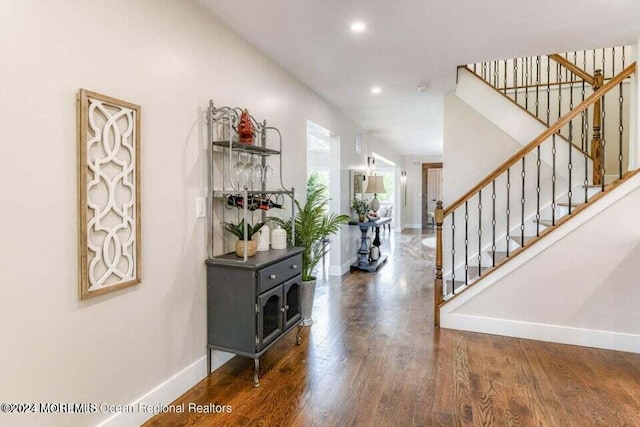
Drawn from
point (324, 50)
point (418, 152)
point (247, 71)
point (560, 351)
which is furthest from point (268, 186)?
point (418, 152)

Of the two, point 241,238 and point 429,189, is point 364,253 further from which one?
point 429,189

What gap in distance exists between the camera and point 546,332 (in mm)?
3076

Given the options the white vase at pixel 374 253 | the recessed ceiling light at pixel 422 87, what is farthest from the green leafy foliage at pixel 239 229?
the white vase at pixel 374 253

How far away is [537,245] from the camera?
3070mm

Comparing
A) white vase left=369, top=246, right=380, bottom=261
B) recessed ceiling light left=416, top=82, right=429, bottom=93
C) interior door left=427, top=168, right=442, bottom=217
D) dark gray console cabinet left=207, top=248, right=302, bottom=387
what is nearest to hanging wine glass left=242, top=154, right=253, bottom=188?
dark gray console cabinet left=207, top=248, right=302, bottom=387

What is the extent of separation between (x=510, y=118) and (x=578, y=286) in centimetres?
206

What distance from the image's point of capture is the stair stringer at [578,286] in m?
2.86

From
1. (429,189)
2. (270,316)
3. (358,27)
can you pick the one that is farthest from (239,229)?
(429,189)

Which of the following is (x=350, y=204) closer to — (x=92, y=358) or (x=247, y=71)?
(x=247, y=71)

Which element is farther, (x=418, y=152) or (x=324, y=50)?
(x=418, y=152)

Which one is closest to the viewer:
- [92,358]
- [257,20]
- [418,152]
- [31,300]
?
[31,300]

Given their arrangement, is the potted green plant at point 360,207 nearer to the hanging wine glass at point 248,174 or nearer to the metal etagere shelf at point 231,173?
the metal etagere shelf at point 231,173

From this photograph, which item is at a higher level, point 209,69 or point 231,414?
point 209,69

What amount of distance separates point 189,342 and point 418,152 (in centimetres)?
1003
